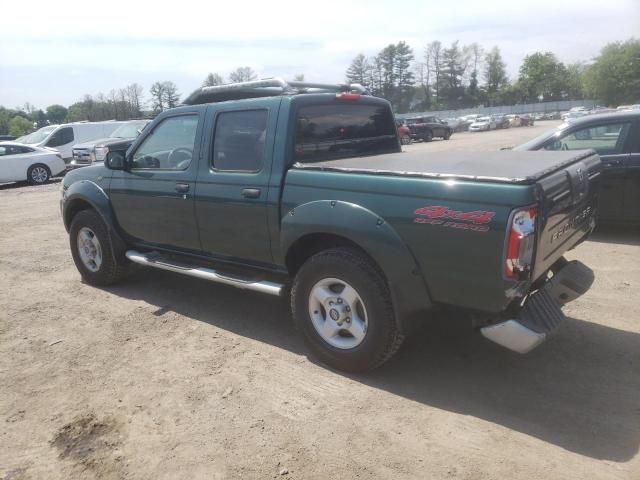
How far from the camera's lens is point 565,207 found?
3.29 metres

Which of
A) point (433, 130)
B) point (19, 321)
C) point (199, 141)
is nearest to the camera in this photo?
point (199, 141)

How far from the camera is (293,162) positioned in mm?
3932

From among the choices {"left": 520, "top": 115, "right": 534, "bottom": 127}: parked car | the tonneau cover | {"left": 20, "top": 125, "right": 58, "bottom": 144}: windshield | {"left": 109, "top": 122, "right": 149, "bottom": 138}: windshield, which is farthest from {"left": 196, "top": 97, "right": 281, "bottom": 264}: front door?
{"left": 520, "top": 115, "right": 534, "bottom": 127}: parked car

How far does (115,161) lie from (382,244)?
3.09m

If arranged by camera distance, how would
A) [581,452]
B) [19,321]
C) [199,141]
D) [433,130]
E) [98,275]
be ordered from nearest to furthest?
[581,452]
[199,141]
[19,321]
[98,275]
[433,130]

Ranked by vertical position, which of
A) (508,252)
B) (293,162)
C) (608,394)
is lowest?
(608,394)

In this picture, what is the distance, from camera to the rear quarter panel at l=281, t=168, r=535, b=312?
285 cm

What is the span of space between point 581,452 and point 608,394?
0.71m

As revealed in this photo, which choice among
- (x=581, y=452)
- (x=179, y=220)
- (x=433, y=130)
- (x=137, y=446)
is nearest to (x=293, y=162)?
(x=179, y=220)

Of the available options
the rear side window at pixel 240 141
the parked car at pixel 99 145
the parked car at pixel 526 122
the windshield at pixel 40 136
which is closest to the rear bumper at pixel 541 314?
the rear side window at pixel 240 141

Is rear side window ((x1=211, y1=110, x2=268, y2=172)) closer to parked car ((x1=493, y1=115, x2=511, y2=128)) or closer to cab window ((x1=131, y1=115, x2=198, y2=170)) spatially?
cab window ((x1=131, y1=115, x2=198, y2=170))

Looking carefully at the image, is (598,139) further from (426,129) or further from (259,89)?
(426,129)

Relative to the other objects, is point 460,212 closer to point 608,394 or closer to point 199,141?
point 608,394

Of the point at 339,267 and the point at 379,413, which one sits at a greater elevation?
the point at 339,267
